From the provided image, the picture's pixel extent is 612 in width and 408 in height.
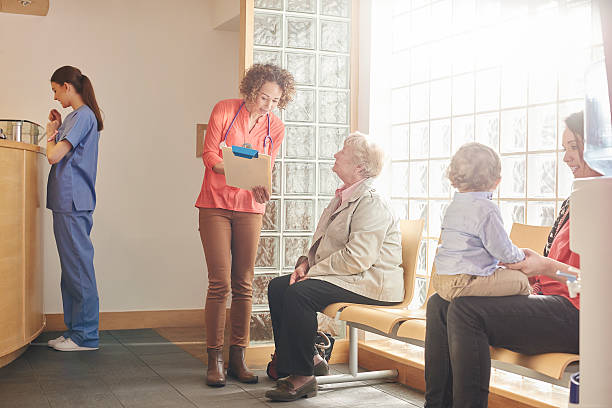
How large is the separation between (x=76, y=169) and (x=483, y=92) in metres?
2.50

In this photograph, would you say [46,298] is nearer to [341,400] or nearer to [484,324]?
[341,400]

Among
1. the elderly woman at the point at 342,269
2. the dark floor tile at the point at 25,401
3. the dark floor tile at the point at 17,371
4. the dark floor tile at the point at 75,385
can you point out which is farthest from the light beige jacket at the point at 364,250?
the dark floor tile at the point at 17,371

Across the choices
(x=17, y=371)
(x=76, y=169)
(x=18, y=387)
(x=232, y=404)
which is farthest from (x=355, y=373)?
(x=76, y=169)

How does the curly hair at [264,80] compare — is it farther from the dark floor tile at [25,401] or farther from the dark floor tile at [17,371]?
the dark floor tile at [17,371]

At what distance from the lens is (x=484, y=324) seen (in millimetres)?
2184

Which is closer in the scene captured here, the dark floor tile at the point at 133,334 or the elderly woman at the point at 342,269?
the elderly woman at the point at 342,269

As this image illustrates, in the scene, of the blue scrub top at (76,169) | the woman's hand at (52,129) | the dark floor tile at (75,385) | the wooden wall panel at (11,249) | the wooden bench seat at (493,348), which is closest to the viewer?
the wooden bench seat at (493,348)

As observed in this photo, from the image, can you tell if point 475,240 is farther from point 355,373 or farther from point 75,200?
point 75,200

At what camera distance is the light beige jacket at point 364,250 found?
308 centimetres

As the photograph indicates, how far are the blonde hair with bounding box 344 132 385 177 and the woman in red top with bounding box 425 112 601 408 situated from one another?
1.05m

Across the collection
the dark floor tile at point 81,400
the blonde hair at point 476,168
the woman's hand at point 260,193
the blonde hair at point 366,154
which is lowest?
the dark floor tile at point 81,400

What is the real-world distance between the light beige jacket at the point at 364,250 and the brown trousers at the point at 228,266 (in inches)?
16.6

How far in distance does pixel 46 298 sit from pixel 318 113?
248 cm

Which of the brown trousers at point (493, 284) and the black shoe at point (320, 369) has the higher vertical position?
the brown trousers at point (493, 284)
